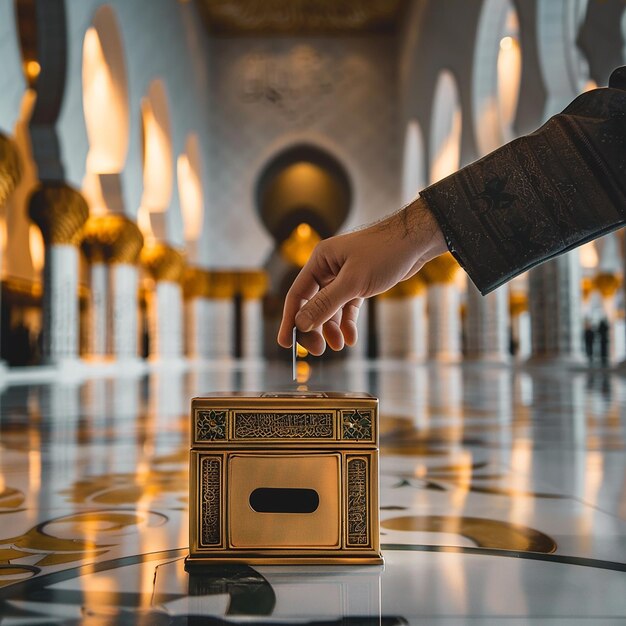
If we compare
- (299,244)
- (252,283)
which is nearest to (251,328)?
(252,283)

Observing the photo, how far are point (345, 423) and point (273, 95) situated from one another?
45.5ft

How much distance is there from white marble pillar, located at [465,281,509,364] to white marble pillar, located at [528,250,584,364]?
8.27ft

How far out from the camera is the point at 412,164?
13352 mm

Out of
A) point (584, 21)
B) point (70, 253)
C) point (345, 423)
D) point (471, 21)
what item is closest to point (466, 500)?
point (345, 423)

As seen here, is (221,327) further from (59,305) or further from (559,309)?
(559,309)

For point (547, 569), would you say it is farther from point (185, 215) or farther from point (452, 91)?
point (185, 215)

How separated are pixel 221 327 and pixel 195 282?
4.55ft

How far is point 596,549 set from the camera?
68 centimetres

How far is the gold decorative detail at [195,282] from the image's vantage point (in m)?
13.2

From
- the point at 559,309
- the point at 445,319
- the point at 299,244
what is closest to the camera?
the point at 559,309

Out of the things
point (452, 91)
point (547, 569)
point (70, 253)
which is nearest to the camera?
point (547, 569)

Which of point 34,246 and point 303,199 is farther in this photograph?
point 303,199

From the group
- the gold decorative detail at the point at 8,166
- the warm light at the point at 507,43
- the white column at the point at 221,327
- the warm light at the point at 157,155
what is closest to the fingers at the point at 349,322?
the gold decorative detail at the point at 8,166

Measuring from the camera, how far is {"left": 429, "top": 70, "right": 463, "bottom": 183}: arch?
11000mm
